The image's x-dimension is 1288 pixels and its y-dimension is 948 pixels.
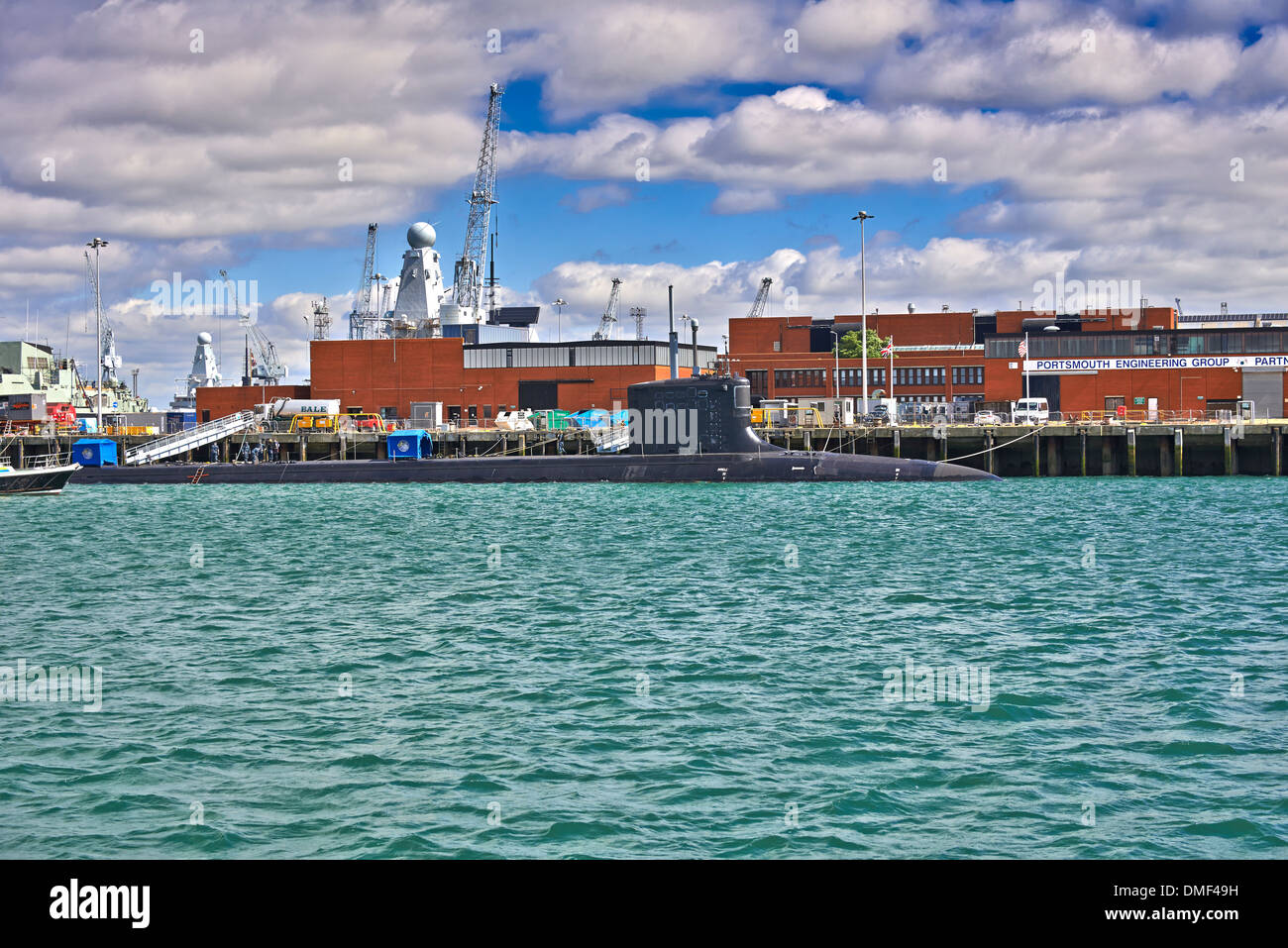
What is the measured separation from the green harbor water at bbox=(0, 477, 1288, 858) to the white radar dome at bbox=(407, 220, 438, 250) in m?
108

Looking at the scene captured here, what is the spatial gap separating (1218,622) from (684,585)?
11.7 m

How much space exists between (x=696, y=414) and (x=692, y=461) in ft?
8.34

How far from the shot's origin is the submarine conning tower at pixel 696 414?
6194 cm

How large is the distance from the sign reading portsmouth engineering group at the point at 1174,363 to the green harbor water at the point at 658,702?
234 ft

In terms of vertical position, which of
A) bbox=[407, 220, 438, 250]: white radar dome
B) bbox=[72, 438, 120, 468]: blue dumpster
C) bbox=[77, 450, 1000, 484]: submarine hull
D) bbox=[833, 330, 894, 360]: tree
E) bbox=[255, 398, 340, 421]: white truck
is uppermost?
bbox=[407, 220, 438, 250]: white radar dome

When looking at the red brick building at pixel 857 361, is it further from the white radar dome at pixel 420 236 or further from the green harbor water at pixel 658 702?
the green harbor water at pixel 658 702

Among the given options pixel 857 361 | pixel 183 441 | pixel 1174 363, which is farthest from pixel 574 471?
pixel 1174 363

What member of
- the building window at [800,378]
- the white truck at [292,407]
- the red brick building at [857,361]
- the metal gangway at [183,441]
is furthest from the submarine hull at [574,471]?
the building window at [800,378]

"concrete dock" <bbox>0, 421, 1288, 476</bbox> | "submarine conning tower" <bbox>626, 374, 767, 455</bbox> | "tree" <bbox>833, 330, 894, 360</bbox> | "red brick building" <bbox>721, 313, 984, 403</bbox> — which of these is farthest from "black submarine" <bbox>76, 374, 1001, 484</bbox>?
"tree" <bbox>833, 330, 894, 360</bbox>

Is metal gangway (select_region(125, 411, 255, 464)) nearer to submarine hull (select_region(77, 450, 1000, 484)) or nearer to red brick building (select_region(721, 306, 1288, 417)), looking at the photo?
submarine hull (select_region(77, 450, 1000, 484))

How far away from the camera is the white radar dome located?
140250mm
